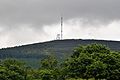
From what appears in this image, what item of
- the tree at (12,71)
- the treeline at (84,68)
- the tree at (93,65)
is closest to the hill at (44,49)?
the tree at (12,71)

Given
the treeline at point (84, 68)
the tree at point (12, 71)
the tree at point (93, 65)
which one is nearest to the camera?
the tree at point (93, 65)

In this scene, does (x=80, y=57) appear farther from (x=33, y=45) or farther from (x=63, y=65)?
(x=33, y=45)

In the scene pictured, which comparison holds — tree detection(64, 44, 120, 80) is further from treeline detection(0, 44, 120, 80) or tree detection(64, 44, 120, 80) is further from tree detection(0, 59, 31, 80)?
tree detection(0, 59, 31, 80)

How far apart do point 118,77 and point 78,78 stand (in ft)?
21.6

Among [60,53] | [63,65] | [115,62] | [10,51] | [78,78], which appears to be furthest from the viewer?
[10,51]

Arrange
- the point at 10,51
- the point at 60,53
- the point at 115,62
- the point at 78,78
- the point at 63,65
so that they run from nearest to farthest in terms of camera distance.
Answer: the point at 78,78
the point at 115,62
the point at 63,65
the point at 60,53
the point at 10,51

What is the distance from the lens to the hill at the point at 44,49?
142 meters

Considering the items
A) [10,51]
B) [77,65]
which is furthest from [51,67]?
[10,51]

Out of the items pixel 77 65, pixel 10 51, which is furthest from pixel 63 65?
pixel 10 51

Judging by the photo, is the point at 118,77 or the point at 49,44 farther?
the point at 49,44

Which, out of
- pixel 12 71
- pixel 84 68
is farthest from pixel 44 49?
pixel 84 68

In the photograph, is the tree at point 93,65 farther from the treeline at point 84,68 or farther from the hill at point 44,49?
the hill at point 44,49

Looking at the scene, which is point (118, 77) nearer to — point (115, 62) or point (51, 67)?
point (115, 62)

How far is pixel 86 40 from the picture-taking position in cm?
14350
